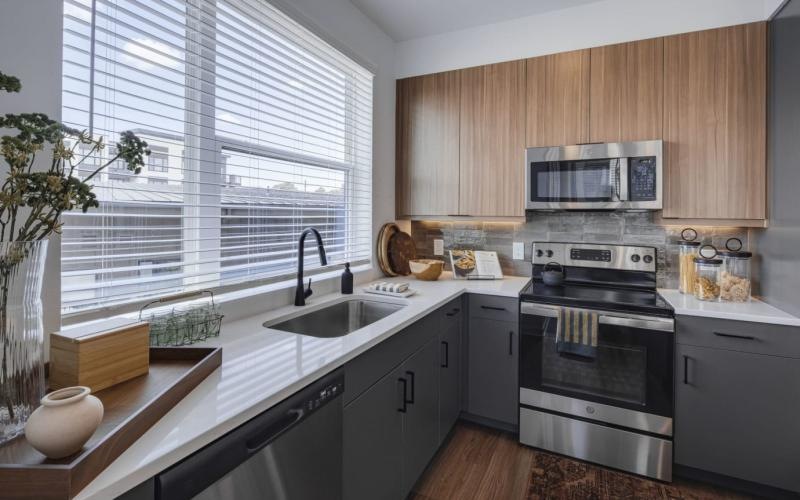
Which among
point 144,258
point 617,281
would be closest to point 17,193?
point 144,258

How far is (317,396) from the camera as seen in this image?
1.19 meters

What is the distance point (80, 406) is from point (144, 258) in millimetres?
826

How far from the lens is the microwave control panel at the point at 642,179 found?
7.41ft

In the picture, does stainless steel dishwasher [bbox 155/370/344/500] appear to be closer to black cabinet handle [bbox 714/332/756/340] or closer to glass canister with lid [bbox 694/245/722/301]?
black cabinet handle [bbox 714/332/756/340]

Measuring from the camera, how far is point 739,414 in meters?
1.88

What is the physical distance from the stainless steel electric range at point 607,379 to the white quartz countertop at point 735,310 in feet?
0.29

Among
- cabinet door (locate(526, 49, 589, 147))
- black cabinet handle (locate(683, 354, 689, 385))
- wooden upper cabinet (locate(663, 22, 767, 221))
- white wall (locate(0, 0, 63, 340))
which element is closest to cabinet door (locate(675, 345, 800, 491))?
black cabinet handle (locate(683, 354, 689, 385))

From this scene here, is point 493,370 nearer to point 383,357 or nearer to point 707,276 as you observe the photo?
point 383,357

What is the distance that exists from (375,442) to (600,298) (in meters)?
1.47

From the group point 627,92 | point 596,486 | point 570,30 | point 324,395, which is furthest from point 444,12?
point 596,486

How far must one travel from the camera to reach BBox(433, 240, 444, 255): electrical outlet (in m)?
3.15

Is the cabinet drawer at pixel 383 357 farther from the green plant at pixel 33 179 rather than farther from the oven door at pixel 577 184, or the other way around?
the oven door at pixel 577 184

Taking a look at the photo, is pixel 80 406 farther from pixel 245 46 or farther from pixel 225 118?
pixel 245 46

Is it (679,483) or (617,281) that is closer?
(679,483)
